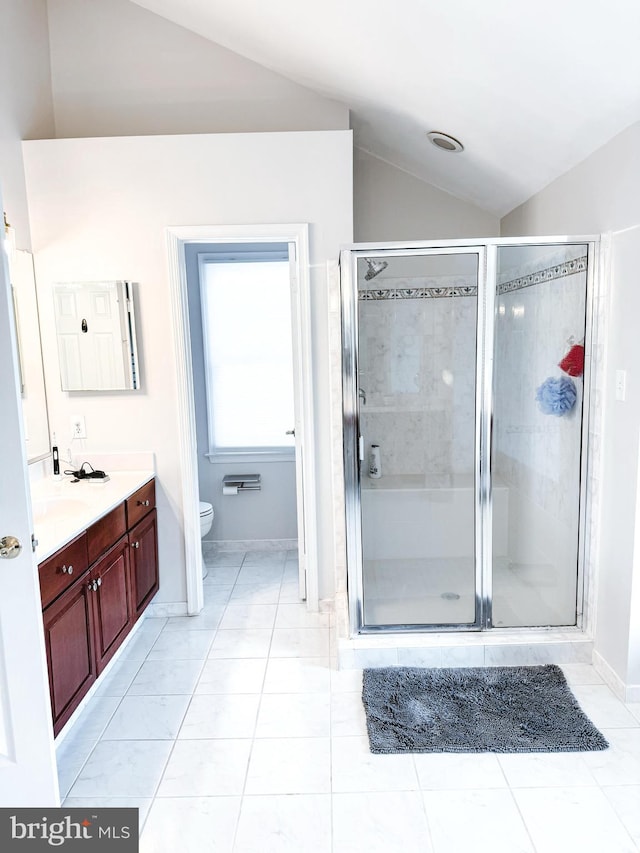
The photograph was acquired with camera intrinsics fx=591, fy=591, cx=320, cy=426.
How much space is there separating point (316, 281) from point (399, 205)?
1.23 metres

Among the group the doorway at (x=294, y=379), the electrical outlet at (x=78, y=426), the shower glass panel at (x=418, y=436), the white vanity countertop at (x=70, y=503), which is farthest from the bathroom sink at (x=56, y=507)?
the shower glass panel at (x=418, y=436)

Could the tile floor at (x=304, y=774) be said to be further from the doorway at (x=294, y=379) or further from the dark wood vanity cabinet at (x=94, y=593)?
the doorway at (x=294, y=379)

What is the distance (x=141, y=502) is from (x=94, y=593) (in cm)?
69

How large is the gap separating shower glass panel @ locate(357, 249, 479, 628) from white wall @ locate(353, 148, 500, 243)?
1386mm

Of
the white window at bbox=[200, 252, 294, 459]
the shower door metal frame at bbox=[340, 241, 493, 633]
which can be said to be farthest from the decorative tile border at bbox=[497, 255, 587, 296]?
the white window at bbox=[200, 252, 294, 459]

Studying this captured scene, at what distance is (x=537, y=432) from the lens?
289 centimetres

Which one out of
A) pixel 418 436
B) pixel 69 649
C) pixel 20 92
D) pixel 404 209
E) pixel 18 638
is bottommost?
pixel 69 649

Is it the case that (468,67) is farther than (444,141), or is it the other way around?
(444,141)

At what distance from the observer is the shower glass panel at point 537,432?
8.92ft

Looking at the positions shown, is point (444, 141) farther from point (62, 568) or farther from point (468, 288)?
point (62, 568)

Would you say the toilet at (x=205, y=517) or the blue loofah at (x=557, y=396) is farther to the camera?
the toilet at (x=205, y=517)

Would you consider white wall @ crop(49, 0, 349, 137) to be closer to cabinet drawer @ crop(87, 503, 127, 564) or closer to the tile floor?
cabinet drawer @ crop(87, 503, 127, 564)

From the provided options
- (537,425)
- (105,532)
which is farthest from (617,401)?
(105,532)

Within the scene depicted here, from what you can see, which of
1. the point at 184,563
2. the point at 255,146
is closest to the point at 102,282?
the point at 255,146
